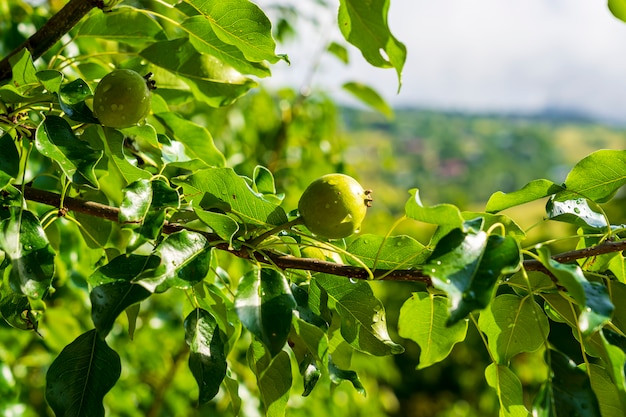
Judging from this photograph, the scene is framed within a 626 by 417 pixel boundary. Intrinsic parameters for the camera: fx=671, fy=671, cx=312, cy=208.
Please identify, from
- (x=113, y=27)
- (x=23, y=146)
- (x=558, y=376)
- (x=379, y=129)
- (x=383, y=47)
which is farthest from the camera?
(x=379, y=129)

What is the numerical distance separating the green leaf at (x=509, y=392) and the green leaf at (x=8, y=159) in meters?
0.55

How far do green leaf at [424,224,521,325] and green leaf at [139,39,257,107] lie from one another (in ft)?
1.57

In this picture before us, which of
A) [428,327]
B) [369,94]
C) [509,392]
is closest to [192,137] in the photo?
[428,327]

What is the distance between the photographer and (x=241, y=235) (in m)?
0.71

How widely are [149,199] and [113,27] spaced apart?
0.41 m

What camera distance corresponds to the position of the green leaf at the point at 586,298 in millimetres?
524

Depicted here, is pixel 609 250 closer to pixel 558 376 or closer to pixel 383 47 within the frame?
pixel 558 376

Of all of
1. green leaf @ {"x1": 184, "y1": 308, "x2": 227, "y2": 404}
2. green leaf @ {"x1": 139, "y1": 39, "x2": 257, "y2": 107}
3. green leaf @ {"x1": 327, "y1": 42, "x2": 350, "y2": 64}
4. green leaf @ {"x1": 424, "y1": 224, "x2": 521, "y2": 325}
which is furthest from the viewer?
green leaf @ {"x1": 327, "y1": 42, "x2": 350, "y2": 64}

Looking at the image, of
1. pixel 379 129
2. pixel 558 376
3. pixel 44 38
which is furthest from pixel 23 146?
pixel 379 129

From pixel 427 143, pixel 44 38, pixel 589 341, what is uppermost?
pixel 44 38

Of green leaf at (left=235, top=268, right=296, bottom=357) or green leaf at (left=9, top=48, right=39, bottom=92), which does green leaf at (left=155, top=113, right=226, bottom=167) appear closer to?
green leaf at (left=9, top=48, right=39, bottom=92)

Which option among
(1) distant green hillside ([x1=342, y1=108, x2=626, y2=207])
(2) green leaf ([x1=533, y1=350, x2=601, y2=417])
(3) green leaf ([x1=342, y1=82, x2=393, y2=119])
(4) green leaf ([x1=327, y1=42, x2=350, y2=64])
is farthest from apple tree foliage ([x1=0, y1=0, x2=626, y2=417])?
(1) distant green hillside ([x1=342, y1=108, x2=626, y2=207])

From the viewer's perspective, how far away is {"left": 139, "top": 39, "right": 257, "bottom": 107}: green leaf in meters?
0.91

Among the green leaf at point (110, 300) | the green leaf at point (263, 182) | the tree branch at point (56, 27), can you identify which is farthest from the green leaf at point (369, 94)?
the green leaf at point (110, 300)
